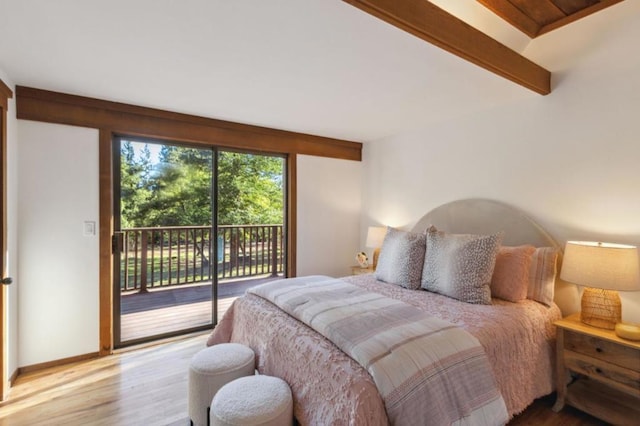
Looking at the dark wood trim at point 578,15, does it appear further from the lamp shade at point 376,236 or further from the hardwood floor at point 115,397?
the hardwood floor at point 115,397

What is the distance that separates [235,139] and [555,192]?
3.00 meters

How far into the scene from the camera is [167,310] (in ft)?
12.1

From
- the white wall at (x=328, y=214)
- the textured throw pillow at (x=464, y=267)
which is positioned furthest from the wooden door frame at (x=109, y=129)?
the textured throw pillow at (x=464, y=267)

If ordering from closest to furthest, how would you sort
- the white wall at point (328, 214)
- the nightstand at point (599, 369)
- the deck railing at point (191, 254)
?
the nightstand at point (599, 369) < the deck railing at point (191, 254) < the white wall at point (328, 214)

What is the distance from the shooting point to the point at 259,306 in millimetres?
2127

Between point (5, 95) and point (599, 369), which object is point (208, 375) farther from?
point (5, 95)

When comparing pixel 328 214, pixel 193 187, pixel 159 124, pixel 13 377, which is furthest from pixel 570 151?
pixel 13 377

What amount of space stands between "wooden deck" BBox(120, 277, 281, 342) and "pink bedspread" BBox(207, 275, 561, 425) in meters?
1.24

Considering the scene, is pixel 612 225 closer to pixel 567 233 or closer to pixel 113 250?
pixel 567 233

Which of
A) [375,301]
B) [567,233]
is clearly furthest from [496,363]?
[567,233]

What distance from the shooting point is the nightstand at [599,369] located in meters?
1.71

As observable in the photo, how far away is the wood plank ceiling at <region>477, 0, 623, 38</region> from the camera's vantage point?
6.05ft

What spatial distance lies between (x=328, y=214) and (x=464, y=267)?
2.15m

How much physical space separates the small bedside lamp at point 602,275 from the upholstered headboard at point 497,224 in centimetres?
31
